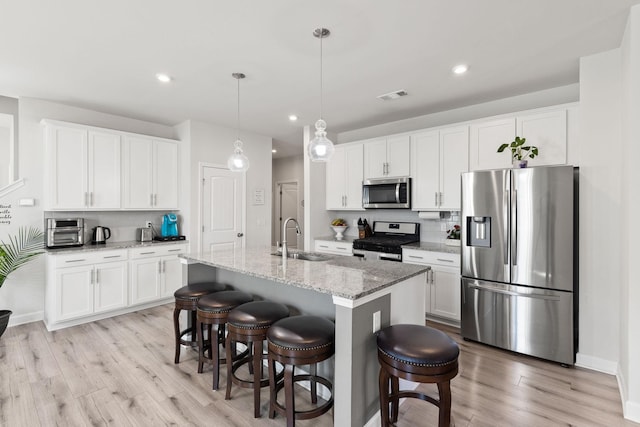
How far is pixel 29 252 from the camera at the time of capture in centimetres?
369

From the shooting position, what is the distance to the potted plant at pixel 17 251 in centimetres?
326

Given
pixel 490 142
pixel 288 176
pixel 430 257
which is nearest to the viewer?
pixel 490 142

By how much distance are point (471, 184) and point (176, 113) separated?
3.85 m

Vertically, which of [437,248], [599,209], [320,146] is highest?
[320,146]

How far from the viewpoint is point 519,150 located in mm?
3207

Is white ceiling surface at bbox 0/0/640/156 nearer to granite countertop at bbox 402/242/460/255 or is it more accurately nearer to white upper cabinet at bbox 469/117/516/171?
white upper cabinet at bbox 469/117/516/171

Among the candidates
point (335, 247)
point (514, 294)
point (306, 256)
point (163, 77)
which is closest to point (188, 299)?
point (306, 256)

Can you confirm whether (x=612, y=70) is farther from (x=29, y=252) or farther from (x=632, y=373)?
(x=29, y=252)

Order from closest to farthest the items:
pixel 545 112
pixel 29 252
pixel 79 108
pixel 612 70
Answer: pixel 612 70
pixel 545 112
pixel 29 252
pixel 79 108

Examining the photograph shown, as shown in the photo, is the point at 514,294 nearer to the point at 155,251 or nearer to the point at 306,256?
the point at 306,256

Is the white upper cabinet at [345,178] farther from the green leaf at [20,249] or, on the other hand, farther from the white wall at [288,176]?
the green leaf at [20,249]

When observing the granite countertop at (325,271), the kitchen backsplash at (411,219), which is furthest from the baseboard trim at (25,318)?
the kitchen backsplash at (411,219)

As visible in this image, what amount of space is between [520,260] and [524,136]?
4.40 ft

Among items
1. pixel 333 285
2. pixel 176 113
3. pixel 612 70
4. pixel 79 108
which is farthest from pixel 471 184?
pixel 79 108
